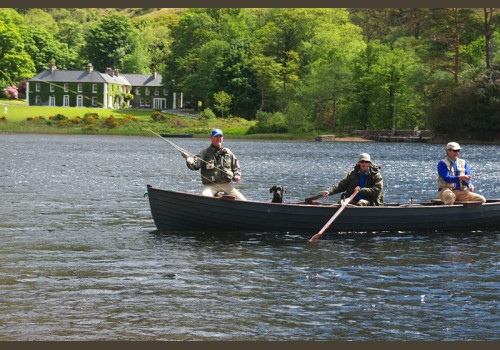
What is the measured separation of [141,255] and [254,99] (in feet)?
328

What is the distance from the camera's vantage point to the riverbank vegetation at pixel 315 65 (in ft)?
285

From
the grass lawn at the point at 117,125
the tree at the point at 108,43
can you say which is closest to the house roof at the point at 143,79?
the tree at the point at 108,43

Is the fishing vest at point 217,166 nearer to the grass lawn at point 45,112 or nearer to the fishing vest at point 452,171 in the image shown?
the fishing vest at point 452,171

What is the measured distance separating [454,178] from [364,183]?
7.65ft

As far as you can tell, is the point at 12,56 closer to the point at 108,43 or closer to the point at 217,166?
the point at 108,43

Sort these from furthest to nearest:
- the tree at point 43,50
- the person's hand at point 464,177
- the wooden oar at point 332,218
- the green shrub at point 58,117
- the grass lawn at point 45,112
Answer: the tree at point 43,50
the grass lawn at point 45,112
the green shrub at point 58,117
the person's hand at point 464,177
the wooden oar at point 332,218

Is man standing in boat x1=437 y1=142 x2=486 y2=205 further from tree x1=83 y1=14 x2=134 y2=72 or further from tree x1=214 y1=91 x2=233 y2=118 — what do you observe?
tree x1=83 y1=14 x2=134 y2=72

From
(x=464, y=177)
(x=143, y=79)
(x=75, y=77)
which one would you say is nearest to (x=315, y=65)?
(x=143, y=79)

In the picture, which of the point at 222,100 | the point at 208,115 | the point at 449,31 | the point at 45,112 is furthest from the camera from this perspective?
the point at 45,112

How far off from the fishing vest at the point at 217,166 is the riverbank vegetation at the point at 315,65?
66.8 metres

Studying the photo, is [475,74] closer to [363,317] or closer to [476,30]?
[476,30]

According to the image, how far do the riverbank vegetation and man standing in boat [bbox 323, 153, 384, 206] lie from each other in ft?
213

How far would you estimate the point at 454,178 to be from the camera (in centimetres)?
1938

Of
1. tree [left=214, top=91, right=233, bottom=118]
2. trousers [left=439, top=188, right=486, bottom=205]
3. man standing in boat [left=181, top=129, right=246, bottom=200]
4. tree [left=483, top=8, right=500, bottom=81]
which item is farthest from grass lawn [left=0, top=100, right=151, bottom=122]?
trousers [left=439, top=188, right=486, bottom=205]
